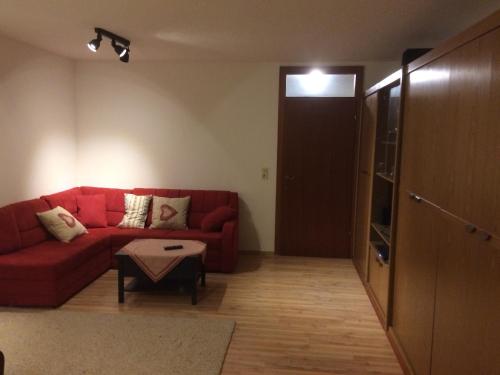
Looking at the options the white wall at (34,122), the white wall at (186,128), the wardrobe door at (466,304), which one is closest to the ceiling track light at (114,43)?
the white wall at (34,122)

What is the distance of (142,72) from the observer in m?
5.02

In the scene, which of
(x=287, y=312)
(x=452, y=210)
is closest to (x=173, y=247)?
(x=287, y=312)

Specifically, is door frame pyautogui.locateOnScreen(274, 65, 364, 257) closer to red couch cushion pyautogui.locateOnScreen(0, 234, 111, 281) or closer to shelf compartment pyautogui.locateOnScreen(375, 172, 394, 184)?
shelf compartment pyautogui.locateOnScreen(375, 172, 394, 184)

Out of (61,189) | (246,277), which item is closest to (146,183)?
(61,189)

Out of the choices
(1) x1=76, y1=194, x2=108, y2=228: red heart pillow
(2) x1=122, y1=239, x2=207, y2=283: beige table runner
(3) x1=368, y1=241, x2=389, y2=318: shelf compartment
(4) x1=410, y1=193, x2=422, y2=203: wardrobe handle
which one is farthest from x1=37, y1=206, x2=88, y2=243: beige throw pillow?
(4) x1=410, y1=193, x2=422, y2=203: wardrobe handle

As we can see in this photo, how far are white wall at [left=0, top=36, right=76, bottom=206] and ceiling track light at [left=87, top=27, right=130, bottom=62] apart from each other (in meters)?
0.89

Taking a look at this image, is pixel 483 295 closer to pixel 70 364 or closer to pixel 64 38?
pixel 70 364

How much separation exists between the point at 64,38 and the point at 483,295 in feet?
13.2

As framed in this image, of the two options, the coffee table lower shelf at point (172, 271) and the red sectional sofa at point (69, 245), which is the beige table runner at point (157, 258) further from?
the red sectional sofa at point (69, 245)

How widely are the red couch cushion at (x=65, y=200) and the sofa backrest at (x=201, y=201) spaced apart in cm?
88

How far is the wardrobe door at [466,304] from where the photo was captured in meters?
1.53

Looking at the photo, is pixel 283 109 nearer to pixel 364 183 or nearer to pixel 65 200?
pixel 364 183

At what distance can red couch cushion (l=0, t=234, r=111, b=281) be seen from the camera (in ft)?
10.8

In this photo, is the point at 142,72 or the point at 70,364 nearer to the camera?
the point at 70,364
